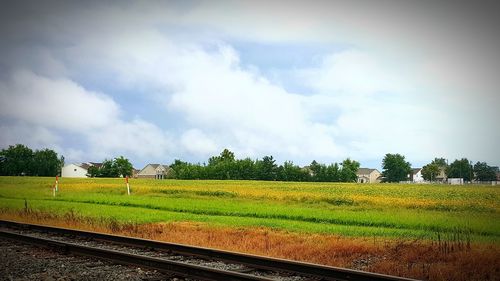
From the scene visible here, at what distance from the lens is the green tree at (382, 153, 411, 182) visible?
15938 cm

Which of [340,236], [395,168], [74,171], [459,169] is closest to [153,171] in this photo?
[74,171]

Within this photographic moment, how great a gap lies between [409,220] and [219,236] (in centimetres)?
1363

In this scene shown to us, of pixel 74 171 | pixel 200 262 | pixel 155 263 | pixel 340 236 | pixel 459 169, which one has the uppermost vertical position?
pixel 459 169

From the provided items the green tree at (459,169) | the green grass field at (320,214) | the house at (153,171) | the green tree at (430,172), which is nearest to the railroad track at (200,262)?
the green grass field at (320,214)

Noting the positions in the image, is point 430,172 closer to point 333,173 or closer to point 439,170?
point 439,170

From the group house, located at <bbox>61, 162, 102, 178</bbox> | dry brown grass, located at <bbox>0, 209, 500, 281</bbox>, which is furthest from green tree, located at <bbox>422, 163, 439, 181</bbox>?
dry brown grass, located at <bbox>0, 209, 500, 281</bbox>

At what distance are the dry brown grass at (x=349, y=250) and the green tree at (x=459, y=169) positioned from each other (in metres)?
133

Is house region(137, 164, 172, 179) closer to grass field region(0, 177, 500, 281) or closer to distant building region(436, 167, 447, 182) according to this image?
distant building region(436, 167, 447, 182)

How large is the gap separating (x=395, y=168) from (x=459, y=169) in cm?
2363

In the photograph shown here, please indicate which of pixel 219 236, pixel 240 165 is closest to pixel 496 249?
pixel 219 236

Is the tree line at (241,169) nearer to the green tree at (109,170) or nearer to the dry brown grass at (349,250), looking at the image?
the green tree at (109,170)

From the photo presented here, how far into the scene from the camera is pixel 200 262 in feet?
34.0

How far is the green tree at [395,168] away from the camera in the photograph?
159m

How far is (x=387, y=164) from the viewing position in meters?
162
